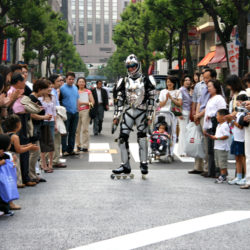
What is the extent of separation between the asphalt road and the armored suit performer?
24.1 inches

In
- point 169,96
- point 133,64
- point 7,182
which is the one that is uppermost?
point 133,64

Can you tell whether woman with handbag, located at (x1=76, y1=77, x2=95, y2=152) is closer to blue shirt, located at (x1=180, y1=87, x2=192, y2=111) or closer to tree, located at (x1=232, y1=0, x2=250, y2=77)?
blue shirt, located at (x1=180, y1=87, x2=192, y2=111)

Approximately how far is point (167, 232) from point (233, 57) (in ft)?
48.7

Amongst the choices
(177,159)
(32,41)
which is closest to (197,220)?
(177,159)

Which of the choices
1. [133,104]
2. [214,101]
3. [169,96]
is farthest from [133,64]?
[169,96]

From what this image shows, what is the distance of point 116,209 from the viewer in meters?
6.34

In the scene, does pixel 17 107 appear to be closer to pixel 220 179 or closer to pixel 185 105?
pixel 220 179

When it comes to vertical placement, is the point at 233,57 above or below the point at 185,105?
above

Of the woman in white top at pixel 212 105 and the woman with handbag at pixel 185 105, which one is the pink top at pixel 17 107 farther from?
the woman with handbag at pixel 185 105

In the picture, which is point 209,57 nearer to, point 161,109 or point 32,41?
point 32,41

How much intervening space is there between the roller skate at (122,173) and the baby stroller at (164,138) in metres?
2.19

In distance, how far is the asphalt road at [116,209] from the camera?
4.97 metres

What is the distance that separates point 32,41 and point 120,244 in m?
47.6

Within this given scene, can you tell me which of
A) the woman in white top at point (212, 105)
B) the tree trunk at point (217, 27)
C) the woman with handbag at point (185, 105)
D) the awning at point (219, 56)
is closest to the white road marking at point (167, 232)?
the woman in white top at point (212, 105)
